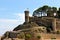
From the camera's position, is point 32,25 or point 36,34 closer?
point 36,34

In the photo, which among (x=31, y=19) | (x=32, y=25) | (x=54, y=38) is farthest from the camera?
(x=31, y=19)

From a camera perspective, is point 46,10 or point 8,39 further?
point 46,10

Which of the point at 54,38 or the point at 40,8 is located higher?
the point at 40,8

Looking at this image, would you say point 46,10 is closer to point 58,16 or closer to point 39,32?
point 58,16

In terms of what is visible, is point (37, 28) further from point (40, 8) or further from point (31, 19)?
point (40, 8)

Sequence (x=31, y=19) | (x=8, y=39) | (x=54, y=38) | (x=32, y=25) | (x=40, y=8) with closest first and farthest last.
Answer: (x=8, y=39), (x=54, y=38), (x=32, y=25), (x=31, y=19), (x=40, y=8)

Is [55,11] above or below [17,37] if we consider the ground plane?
above

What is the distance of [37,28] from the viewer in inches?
1822

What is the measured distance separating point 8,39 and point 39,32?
259 inches

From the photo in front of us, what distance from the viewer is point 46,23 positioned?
167ft

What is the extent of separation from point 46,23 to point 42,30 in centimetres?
452

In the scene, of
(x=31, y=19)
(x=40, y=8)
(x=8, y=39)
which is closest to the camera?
(x=8, y=39)

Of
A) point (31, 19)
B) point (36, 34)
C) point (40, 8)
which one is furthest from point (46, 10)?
point (36, 34)

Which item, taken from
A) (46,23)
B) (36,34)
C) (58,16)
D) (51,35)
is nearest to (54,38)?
(51,35)
